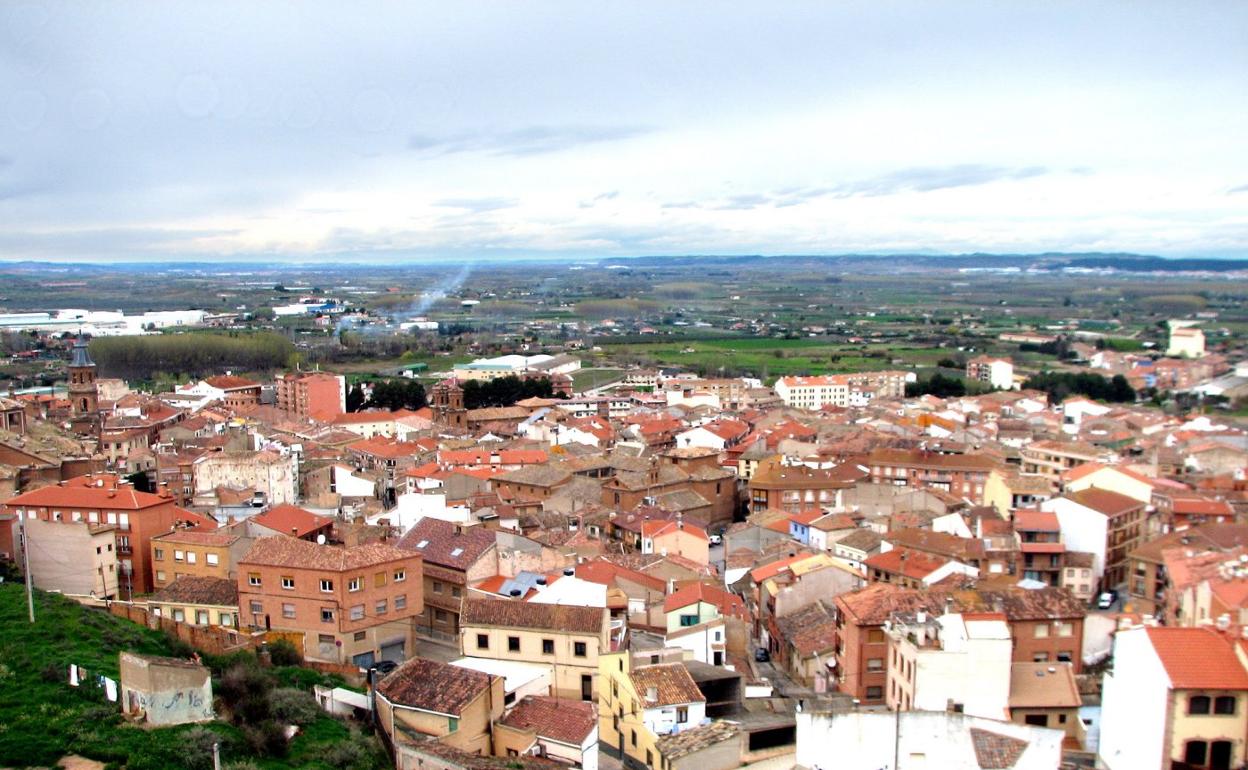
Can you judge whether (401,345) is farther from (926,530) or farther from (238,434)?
(926,530)

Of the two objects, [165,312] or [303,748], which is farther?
[165,312]

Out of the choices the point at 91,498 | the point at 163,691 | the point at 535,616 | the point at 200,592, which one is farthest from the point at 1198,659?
the point at 91,498

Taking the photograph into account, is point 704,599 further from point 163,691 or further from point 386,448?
point 386,448

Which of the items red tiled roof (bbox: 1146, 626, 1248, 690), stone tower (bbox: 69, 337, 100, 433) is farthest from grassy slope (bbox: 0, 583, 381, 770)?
stone tower (bbox: 69, 337, 100, 433)

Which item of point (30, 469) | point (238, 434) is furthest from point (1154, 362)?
point (30, 469)

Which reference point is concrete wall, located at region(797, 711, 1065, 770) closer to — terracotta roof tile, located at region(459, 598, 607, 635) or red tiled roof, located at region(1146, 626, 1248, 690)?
red tiled roof, located at region(1146, 626, 1248, 690)
